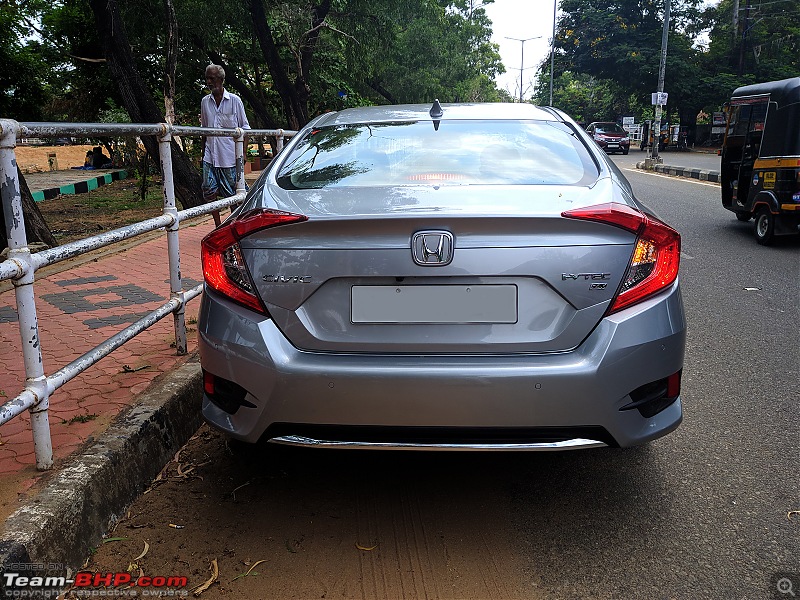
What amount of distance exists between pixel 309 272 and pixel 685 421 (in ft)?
7.10

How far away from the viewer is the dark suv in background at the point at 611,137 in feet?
121

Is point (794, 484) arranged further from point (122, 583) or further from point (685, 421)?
point (122, 583)

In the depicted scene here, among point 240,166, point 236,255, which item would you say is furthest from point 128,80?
point 236,255

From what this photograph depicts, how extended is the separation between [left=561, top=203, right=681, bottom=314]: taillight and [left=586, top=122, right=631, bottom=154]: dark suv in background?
35.6m

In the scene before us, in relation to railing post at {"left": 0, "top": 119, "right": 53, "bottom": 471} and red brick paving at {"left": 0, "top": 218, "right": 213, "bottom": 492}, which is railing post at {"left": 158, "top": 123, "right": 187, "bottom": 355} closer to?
red brick paving at {"left": 0, "top": 218, "right": 213, "bottom": 492}

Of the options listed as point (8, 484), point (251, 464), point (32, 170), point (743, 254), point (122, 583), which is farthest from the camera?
point (32, 170)

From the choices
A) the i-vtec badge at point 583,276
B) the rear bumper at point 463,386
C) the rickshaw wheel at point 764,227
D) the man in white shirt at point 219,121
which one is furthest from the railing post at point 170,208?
the rickshaw wheel at point 764,227

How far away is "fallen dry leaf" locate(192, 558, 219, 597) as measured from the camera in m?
2.34

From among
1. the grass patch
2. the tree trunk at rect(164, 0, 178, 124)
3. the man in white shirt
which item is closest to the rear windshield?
the man in white shirt

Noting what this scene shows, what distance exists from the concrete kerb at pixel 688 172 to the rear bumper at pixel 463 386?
18.3m

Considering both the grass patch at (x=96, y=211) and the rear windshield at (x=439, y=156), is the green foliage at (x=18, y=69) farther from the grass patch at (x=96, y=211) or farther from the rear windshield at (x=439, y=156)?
the rear windshield at (x=439, y=156)

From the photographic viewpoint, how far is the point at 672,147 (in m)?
40.8

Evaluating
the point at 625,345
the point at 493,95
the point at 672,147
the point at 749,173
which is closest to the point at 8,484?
the point at 625,345

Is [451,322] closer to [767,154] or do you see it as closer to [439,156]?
[439,156]
